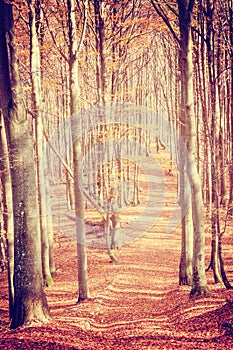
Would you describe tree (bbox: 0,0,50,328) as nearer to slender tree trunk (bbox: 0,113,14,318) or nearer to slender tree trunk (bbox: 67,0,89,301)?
slender tree trunk (bbox: 0,113,14,318)

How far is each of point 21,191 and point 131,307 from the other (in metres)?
5.18

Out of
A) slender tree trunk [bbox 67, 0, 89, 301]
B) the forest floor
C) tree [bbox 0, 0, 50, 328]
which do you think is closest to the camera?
the forest floor

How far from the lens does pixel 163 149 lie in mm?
48062

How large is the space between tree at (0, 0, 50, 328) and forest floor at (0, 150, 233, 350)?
46 cm

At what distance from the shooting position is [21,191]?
7.76 m

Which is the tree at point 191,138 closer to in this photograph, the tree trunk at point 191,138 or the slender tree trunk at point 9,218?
the tree trunk at point 191,138

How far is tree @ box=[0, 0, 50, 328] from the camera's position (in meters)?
7.54

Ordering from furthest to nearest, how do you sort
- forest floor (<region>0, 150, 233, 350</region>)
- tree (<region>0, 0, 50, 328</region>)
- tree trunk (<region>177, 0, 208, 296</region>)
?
tree trunk (<region>177, 0, 208, 296</region>)
tree (<region>0, 0, 50, 328</region>)
forest floor (<region>0, 150, 233, 350</region>)

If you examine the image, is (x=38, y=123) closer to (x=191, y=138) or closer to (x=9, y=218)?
(x=9, y=218)

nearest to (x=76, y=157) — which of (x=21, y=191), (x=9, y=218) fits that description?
(x=9, y=218)

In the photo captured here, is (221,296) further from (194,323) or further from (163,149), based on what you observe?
(163,149)

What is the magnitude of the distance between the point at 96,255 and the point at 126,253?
1415 mm

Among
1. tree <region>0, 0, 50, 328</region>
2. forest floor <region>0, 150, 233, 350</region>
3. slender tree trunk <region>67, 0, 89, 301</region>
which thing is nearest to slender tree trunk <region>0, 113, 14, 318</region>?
forest floor <region>0, 150, 233, 350</region>

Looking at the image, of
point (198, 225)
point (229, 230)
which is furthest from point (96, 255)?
point (198, 225)
